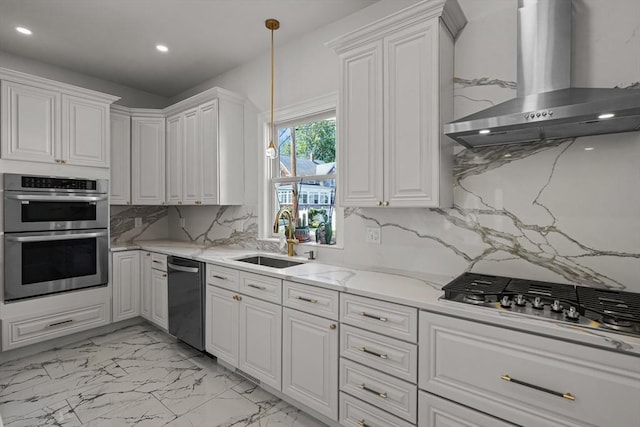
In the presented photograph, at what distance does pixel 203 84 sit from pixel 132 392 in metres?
3.37

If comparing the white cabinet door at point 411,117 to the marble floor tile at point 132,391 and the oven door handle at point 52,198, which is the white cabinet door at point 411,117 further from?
the oven door handle at point 52,198

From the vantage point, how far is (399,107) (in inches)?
78.3

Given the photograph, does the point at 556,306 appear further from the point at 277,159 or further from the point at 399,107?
the point at 277,159

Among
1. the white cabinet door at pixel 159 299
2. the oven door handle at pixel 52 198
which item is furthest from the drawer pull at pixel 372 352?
the oven door handle at pixel 52 198

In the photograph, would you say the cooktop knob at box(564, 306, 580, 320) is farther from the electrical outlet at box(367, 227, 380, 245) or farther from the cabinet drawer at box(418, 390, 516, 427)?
the electrical outlet at box(367, 227, 380, 245)

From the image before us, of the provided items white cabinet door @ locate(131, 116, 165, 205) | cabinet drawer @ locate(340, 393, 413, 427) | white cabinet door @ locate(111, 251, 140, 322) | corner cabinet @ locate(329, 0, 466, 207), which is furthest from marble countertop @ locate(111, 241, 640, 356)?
white cabinet door @ locate(131, 116, 165, 205)

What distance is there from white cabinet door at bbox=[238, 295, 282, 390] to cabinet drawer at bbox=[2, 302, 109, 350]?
6.18ft

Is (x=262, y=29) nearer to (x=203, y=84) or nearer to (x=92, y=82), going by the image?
(x=203, y=84)

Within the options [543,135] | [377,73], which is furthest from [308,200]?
[543,135]

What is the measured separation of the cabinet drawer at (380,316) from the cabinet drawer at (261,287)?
542 mm

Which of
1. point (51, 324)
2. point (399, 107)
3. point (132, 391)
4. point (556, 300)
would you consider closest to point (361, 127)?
point (399, 107)

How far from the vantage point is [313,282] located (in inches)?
79.7

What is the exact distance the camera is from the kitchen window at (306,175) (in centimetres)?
287

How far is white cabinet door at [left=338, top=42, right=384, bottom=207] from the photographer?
2086 mm
